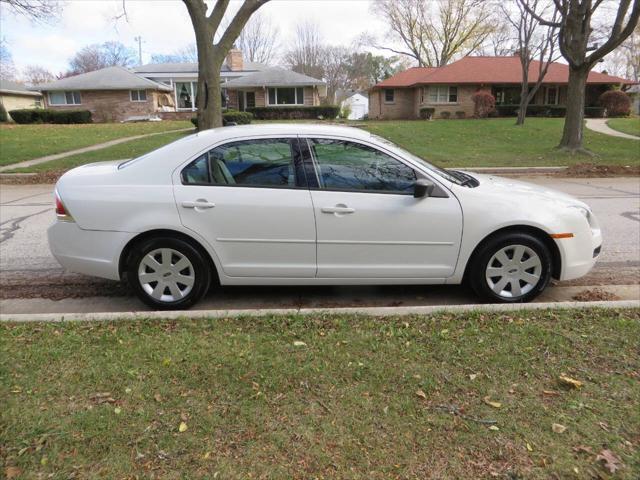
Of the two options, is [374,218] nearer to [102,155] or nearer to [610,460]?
[610,460]

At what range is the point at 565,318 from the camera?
153 inches

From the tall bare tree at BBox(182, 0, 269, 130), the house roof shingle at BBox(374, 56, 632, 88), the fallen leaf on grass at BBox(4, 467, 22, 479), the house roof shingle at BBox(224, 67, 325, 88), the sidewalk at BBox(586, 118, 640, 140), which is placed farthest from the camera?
the house roof shingle at BBox(374, 56, 632, 88)

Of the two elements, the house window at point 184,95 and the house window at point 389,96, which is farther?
the house window at point 184,95

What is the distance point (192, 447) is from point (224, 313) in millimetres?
1591

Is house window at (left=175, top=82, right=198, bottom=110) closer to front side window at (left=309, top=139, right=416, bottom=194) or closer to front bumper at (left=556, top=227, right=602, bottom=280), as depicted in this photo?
front side window at (left=309, top=139, right=416, bottom=194)

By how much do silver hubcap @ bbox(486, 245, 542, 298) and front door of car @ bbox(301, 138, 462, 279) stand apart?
372 millimetres

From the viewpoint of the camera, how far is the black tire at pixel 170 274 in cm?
434

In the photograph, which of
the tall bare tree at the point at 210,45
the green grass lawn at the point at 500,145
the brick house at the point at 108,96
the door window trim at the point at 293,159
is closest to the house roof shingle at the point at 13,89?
the brick house at the point at 108,96

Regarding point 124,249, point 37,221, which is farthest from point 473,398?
point 37,221

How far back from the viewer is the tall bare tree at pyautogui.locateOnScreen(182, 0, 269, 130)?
13281 mm

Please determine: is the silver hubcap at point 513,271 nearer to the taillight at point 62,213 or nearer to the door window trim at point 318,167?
the door window trim at point 318,167

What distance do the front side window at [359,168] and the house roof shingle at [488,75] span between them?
34488 millimetres

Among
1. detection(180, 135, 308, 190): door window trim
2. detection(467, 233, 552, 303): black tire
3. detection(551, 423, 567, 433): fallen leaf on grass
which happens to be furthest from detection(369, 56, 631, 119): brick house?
detection(551, 423, 567, 433): fallen leaf on grass

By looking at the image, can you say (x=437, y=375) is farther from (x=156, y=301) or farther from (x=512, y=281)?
(x=156, y=301)
